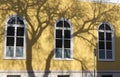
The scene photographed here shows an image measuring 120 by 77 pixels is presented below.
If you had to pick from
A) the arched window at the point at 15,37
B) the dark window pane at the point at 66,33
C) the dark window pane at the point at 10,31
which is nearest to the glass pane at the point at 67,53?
the dark window pane at the point at 66,33

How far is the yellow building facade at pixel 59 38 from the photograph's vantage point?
2003cm

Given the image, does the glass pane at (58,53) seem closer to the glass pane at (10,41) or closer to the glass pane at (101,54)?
the glass pane at (10,41)

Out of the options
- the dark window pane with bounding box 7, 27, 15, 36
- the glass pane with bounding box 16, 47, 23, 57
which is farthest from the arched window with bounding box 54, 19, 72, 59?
the dark window pane with bounding box 7, 27, 15, 36

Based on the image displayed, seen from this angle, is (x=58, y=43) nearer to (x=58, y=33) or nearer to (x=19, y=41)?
(x=58, y=33)

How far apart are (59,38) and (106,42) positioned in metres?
4.19

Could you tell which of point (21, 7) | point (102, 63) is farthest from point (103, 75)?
point (21, 7)

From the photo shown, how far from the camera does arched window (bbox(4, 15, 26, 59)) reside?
2000cm

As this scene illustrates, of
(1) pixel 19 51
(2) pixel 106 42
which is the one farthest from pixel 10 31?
(2) pixel 106 42

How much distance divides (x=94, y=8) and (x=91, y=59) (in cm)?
418

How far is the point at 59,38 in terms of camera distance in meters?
21.5

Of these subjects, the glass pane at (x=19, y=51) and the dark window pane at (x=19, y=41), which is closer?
the glass pane at (x=19, y=51)

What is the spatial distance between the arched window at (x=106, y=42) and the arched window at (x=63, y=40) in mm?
2733

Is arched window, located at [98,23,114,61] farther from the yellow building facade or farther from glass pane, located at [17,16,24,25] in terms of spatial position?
glass pane, located at [17,16,24,25]

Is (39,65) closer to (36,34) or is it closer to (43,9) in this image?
(36,34)
